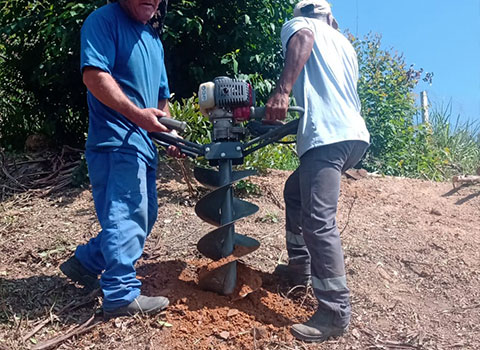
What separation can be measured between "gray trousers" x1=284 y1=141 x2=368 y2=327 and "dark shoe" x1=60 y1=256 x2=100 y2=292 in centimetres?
139

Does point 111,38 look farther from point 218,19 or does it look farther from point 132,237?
point 218,19

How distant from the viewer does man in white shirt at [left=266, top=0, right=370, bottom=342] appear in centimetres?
261

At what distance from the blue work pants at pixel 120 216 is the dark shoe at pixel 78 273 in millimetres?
444

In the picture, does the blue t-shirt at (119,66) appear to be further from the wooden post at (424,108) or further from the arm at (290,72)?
the wooden post at (424,108)

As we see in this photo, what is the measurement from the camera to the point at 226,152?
9.20 feet

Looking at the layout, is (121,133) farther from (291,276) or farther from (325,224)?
(291,276)

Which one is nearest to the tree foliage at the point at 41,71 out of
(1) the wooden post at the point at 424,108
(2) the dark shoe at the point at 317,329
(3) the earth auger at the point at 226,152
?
(3) the earth auger at the point at 226,152

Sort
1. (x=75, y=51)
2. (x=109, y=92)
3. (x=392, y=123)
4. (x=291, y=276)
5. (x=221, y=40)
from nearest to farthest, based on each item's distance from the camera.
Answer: (x=109, y=92) → (x=291, y=276) → (x=75, y=51) → (x=221, y=40) → (x=392, y=123)

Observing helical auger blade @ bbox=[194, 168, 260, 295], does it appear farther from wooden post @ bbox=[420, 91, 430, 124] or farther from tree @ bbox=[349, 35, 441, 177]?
wooden post @ bbox=[420, 91, 430, 124]

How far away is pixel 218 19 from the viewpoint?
5.62 metres

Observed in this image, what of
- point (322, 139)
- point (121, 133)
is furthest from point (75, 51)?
point (322, 139)

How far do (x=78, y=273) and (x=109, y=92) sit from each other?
123cm

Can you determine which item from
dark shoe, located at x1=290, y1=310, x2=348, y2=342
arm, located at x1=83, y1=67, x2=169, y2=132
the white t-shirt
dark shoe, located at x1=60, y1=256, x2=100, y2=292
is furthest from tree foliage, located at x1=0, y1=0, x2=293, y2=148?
dark shoe, located at x1=290, y1=310, x2=348, y2=342

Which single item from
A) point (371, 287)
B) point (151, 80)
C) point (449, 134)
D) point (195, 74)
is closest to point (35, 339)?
point (151, 80)
